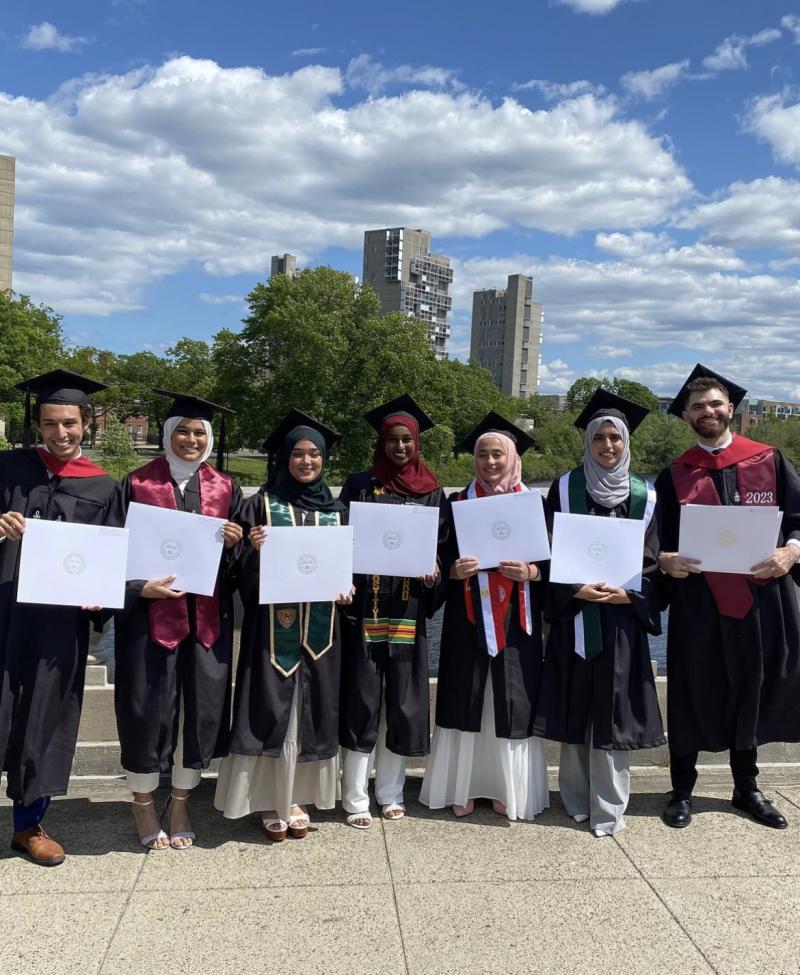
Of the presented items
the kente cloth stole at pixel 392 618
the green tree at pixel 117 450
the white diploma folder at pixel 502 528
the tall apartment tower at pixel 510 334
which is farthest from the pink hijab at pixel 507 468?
the tall apartment tower at pixel 510 334

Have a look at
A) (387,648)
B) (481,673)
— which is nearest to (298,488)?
(387,648)

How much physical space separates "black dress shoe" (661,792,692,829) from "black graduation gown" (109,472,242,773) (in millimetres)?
2414

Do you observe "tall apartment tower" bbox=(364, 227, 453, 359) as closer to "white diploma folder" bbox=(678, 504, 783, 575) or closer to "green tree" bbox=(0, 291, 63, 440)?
"green tree" bbox=(0, 291, 63, 440)

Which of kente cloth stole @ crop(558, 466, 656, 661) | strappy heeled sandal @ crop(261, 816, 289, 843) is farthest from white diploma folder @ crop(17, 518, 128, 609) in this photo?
kente cloth stole @ crop(558, 466, 656, 661)

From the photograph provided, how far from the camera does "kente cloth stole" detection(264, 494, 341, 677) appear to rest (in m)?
4.14

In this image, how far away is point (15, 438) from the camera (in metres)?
38.0

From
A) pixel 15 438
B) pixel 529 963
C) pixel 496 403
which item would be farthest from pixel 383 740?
pixel 496 403

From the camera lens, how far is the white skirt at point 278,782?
4.16 metres

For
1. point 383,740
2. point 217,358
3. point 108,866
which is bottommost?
point 108,866

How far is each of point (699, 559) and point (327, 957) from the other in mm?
2588

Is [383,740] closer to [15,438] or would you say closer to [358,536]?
[358,536]

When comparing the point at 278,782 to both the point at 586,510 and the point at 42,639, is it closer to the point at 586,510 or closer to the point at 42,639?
the point at 42,639

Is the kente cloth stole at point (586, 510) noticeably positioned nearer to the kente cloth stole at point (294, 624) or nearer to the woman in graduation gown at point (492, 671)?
the woman in graduation gown at point (492, 671)

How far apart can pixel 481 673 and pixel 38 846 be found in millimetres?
2323
